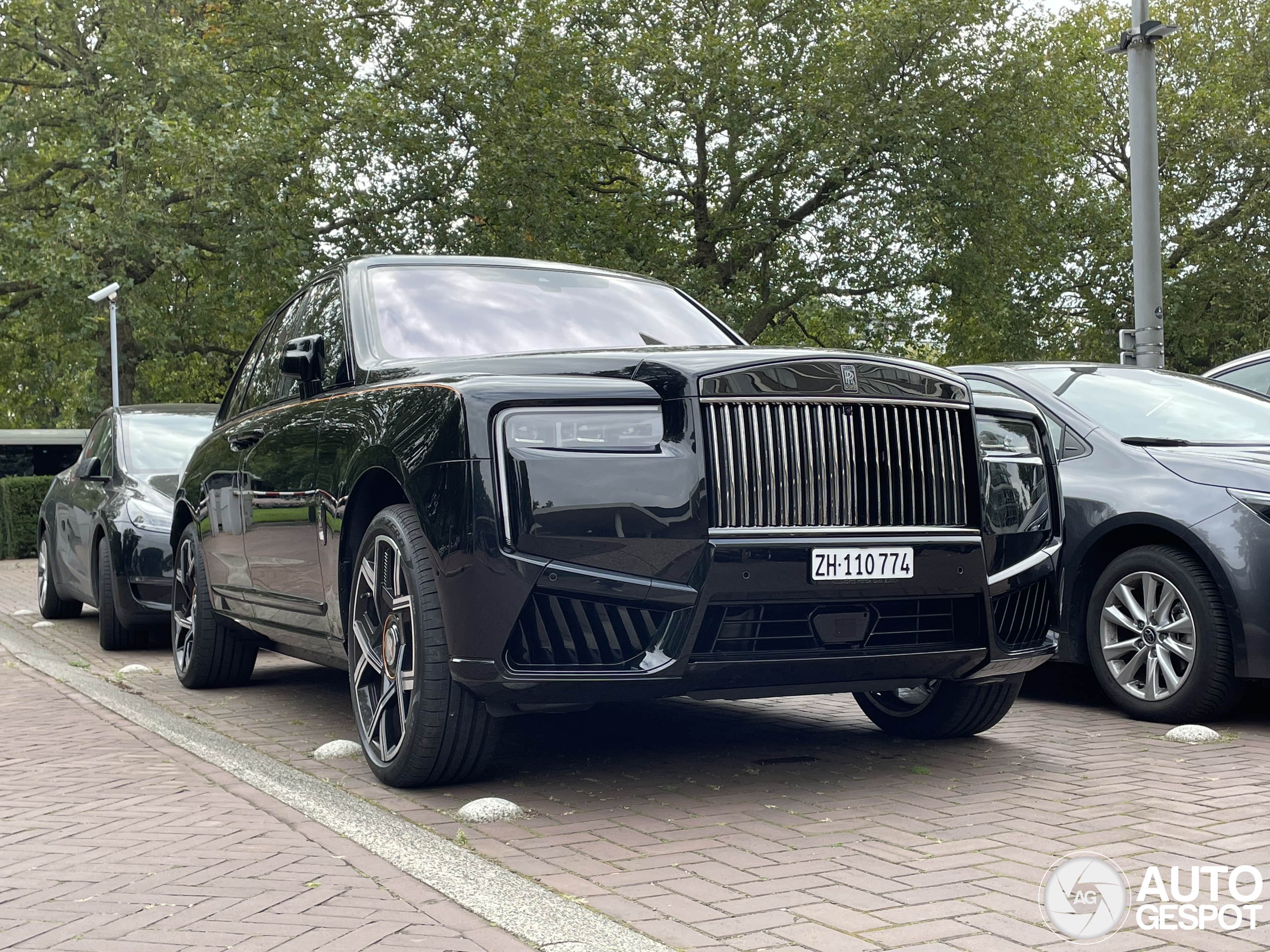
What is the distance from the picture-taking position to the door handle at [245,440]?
6.52 m

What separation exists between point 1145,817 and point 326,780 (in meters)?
2.71

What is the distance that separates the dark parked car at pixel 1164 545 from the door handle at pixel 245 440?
3.21m

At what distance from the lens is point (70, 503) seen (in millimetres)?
11117

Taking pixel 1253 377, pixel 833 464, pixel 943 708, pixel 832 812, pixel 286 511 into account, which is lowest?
pixel 832 812

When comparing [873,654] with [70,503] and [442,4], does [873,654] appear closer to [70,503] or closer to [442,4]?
[70,503]

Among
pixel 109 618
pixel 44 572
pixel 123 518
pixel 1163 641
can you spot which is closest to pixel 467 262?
pixel 1163 641

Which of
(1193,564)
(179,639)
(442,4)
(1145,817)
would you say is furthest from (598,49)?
(1145,817)

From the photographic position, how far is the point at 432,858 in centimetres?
389

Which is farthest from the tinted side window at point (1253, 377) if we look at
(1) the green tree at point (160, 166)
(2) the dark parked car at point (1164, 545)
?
(1) the green tree at point (160, 166)

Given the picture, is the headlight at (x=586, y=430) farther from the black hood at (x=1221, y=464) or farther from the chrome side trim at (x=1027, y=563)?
the black hood at (x=1221, y=464)

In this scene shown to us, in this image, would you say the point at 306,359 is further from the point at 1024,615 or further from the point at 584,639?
the point at 1024,615

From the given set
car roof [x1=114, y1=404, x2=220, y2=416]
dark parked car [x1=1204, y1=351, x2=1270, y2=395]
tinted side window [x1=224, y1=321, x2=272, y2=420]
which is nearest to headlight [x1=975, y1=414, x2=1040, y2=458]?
tinted side window [x1=224, y1=321, x2=272, y2=420]

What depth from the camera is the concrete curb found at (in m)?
3.23

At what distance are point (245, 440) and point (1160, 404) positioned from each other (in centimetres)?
439
